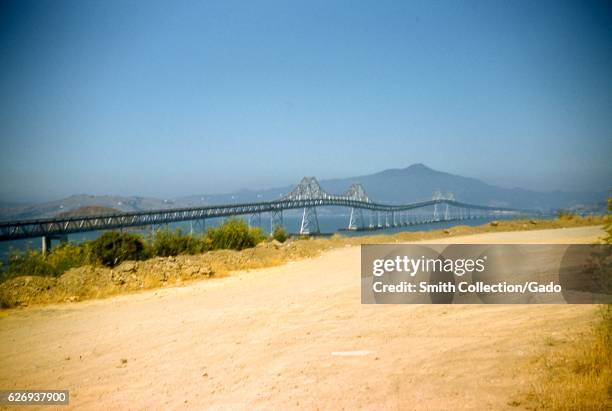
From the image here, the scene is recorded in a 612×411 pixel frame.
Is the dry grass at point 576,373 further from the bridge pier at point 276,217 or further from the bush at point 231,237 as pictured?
the bridge pier at point 276,217

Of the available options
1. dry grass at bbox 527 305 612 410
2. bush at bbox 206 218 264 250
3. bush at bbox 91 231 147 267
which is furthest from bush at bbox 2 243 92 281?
dry grass at bbox 527 305 612 410

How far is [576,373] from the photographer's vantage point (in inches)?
197

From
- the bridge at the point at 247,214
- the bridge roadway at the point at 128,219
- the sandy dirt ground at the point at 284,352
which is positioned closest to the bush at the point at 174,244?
the bridge at the point at 247,214

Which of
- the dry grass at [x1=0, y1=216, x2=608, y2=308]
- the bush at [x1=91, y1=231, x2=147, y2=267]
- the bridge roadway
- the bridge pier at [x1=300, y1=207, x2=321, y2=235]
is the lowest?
the bridge pier at [x1=300, y1=207, x2=321, y2=235]

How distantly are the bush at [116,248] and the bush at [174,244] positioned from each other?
0.94 m

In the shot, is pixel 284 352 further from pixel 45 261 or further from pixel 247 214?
pixel 247 214

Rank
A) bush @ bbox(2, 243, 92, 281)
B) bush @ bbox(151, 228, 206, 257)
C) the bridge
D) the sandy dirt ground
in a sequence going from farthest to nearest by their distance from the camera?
the bridge < bush @ bbox(151, 228, 206, 257) < bush @ bbox(2, 243, 92, 281) < the sandy dirt ground

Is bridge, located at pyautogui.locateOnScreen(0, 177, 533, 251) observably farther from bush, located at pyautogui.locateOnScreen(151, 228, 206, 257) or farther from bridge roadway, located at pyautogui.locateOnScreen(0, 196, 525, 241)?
bush, located at pyautogui.locateOnScreen(151, 228, 206, 257)

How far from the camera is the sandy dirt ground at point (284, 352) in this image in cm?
516

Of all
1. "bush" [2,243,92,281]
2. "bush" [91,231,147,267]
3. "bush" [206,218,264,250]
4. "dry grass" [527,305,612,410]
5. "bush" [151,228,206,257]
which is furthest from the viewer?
"bush" [206,218,264,250]

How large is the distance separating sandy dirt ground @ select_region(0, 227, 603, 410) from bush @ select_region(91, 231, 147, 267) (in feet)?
17.5

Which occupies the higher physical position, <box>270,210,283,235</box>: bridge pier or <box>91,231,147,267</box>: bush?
<box>91,231,147,267</box>: bush

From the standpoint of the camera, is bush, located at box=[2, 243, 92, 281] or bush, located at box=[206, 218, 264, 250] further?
bush, located at box=[206, 218, 264, 250]

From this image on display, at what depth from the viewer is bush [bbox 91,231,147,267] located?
15.6 metres
